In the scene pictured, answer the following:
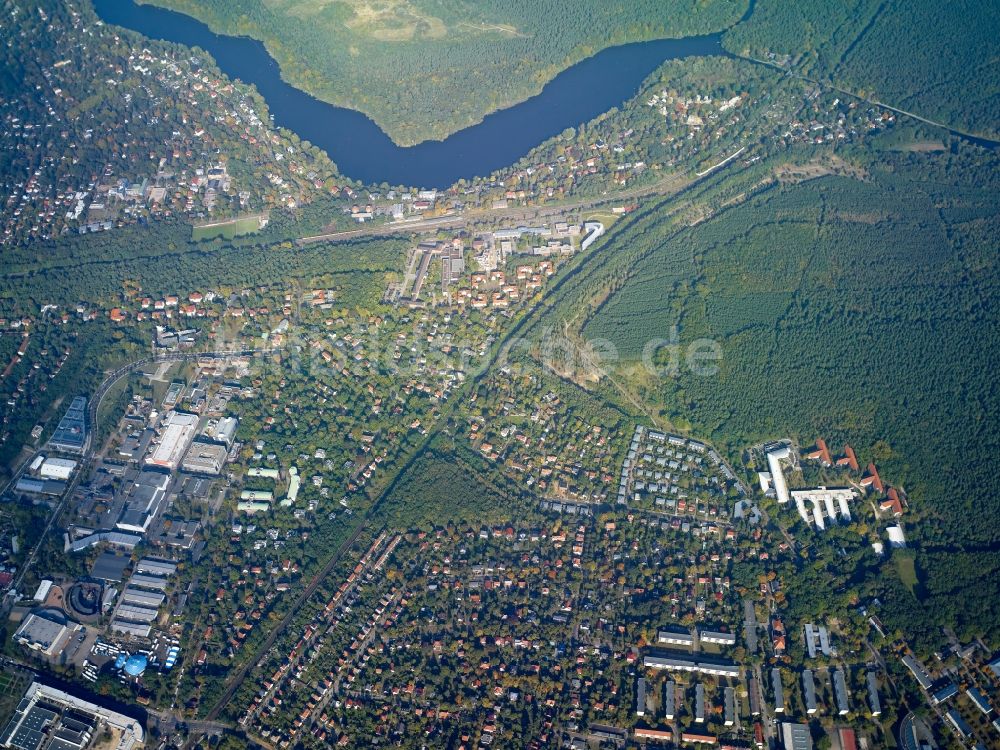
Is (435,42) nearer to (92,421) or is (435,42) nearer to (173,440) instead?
(173,440)

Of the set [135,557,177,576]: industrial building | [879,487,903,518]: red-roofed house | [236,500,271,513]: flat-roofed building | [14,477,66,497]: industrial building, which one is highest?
[879,487,903,518]: red-roofed house

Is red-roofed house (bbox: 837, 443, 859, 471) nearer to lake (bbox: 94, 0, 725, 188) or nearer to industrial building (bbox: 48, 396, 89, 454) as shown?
lake (bbox: 94, 0, 725, 188)

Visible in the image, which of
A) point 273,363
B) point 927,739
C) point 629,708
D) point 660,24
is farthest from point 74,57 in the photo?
point 927,739

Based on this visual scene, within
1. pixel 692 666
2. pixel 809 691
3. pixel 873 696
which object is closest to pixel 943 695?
pixel 873 696

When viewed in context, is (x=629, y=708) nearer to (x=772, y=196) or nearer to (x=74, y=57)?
(x=772, y=196)

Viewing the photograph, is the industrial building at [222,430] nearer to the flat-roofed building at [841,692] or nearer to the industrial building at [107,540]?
the industrial building at [107,540]

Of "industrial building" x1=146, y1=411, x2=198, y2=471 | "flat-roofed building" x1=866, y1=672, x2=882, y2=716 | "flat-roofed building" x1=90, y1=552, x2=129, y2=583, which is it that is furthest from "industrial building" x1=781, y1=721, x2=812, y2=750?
"industrial building" x1=146, y1=411, x2=198, y2=471
